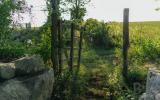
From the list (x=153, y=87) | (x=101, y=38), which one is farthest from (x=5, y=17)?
(x=153, y=87)

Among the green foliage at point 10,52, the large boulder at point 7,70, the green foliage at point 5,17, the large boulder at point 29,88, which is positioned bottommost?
the large boulder at point 29,88

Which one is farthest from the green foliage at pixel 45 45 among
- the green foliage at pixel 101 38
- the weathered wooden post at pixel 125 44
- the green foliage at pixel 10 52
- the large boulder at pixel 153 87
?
the large boulder at pixel 153 87

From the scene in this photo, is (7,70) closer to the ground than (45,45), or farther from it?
closer to the ground

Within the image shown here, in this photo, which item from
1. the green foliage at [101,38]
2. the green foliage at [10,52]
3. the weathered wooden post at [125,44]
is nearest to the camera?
the green foliage at [10,52]

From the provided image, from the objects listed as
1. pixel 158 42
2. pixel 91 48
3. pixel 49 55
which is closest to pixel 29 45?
pixel 49 55

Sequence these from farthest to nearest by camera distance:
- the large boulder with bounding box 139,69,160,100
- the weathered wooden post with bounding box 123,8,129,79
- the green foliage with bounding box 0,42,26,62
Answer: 1. the weathered wooden post with bounding box 123,8,129,79
2. the green foliage with bounding box 0,42,26,62
3. the large boulder with bounding box 139,69,160,100

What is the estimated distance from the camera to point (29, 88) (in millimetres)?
15156

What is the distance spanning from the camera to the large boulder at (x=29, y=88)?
47.6ft

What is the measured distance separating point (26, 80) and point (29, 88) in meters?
0.27

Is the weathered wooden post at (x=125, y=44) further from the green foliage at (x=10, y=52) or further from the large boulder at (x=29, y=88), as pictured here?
the green foliage at (x=10, y=52)

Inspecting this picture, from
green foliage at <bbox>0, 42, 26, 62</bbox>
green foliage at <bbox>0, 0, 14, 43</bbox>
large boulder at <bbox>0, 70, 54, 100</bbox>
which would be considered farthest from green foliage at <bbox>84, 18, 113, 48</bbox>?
large boulder at <bbox>0, 70, 54, 100</bbox>

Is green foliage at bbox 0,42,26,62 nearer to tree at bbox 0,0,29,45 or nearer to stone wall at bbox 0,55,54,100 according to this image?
tree at bbox 0,0,29,45

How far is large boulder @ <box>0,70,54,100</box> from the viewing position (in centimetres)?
1451

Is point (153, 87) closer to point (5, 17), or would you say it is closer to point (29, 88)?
point (29, 88)
